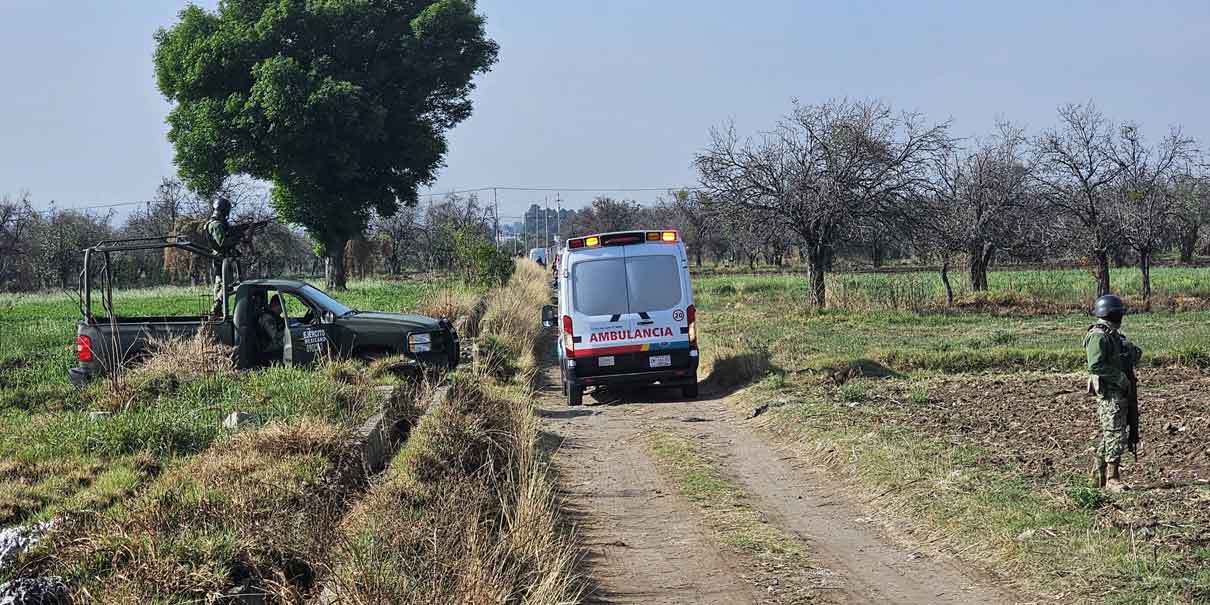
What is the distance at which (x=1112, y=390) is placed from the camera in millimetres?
8711

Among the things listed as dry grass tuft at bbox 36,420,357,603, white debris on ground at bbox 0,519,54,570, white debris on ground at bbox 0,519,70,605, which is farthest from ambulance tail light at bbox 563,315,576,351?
white debris on ground at bbox 0,519,70,605

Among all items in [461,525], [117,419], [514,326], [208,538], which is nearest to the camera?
[208,538]

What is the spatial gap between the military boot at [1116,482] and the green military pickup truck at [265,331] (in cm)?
917

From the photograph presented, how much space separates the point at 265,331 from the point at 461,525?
8797mm

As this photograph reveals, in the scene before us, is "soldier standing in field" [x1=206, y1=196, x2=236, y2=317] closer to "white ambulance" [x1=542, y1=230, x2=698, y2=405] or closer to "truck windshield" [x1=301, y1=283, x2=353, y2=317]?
"truck windshield" [x1=301, y1=283, x2=353, y2=317]

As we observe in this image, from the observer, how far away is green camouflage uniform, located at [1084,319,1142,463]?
8.62 metres

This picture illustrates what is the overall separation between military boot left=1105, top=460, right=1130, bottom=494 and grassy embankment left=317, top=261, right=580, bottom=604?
415 cm

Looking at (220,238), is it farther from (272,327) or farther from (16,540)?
(16,540)

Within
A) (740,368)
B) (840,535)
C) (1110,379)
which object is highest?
(1110,379)

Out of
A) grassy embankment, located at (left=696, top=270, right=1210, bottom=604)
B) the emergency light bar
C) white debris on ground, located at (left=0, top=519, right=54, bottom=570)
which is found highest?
the emergency light bar

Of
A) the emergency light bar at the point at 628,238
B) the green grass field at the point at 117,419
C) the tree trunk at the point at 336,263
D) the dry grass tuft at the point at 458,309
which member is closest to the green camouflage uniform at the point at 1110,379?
the green grass field at the point at 117,419

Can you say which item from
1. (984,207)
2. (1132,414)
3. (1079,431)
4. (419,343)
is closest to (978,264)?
(984,207)

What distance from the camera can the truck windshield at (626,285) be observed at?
16453 millimetres

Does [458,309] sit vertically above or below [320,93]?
below
